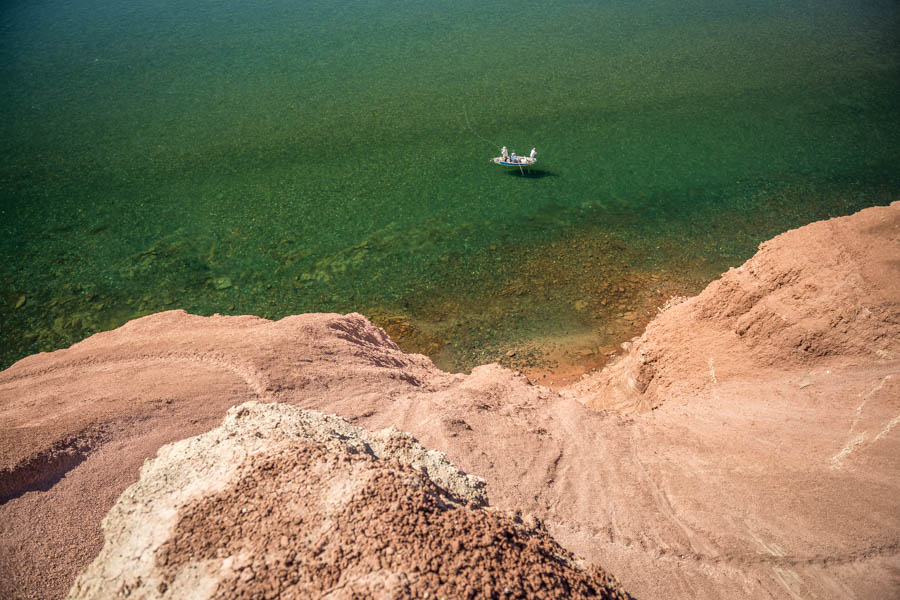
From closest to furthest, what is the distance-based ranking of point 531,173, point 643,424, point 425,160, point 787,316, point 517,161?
1. point 643,424
2. point 787,316
3. point 517,161
4. point 531,173
5. point 425,160

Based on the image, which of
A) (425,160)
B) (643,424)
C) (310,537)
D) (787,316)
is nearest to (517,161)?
(425,160)

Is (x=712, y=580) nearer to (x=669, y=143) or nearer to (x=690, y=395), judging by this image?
(x=690, y=395)

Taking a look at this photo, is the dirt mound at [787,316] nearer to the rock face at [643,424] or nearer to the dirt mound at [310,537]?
the rock face at [643,424]

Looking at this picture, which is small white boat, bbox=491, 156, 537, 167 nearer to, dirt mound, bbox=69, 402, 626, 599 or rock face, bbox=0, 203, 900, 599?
rock face, bbox=0, 203, 900, 599

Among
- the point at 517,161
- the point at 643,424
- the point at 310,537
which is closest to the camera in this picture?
the point at 310,537

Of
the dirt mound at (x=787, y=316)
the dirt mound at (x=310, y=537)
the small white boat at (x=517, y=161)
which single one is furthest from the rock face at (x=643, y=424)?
the small white boat at (x=517, y=161)

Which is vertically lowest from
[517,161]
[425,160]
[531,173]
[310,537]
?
[531,173]

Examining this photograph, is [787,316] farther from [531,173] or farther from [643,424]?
[531,173]
